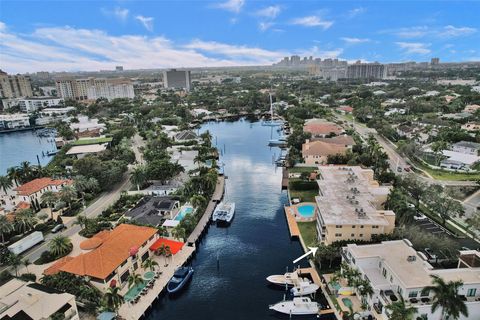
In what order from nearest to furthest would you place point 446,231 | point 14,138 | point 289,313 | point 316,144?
point 289,313 → point 446,231 → point 316,144 → point 14,138

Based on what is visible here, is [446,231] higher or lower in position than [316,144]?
lower

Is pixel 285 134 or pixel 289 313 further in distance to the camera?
pixel 285 134

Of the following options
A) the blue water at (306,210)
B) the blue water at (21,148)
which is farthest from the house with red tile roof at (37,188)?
the blue water at (306,210)

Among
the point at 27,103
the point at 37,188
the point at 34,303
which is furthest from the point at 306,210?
the point at 27,103

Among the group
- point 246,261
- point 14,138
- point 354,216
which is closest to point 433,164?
point 354,216

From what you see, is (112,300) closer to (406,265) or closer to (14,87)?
(406,265)

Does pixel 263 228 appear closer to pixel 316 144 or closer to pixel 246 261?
pixel 246 261

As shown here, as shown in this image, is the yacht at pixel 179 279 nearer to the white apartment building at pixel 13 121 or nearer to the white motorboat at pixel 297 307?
the white motorboat at pixel 297 307
